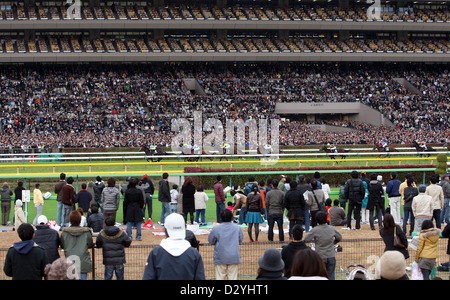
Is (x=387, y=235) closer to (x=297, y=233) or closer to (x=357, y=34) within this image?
(x=297, y=233)

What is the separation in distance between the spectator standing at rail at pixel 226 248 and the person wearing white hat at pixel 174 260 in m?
2.20

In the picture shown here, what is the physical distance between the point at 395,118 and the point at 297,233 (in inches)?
1657

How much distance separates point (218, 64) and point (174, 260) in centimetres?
4788

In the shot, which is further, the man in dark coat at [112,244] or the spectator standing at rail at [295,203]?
the spectator standing at rail at [295,203]

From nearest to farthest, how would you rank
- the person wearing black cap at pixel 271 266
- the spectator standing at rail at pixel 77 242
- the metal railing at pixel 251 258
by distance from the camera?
the person wearing black cap at pixel 271 266 < the spectator standing at rail at pixel 77 242 < the metal railing at pixel 251 258

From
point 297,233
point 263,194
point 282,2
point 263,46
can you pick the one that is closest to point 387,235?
point 297,233

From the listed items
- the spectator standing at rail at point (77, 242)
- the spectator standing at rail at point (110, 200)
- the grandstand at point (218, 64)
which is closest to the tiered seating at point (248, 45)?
the grandstand at point (218, 64)

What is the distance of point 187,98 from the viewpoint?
4681 cm

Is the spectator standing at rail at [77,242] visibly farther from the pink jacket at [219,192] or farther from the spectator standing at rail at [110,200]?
the pink jacket at [219,192]
